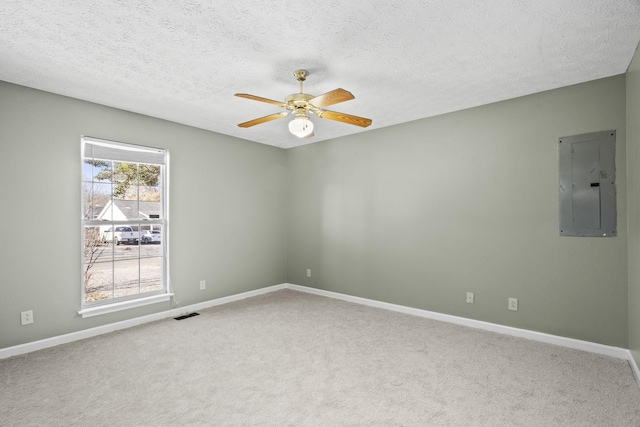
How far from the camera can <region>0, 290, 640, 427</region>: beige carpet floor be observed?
2.06 metres

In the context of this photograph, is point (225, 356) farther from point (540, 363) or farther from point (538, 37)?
point (538, 37)

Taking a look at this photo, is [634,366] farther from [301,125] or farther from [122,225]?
[122,225]

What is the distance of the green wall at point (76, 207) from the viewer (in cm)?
299

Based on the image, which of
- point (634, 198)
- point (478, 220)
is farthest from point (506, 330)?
point (634, 198)

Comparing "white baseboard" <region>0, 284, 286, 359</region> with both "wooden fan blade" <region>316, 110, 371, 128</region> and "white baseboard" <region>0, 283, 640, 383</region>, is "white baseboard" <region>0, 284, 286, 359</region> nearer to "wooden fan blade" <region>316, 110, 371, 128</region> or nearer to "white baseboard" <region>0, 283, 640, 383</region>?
"white baseboard" <region>0, 283, 640, 383</region>

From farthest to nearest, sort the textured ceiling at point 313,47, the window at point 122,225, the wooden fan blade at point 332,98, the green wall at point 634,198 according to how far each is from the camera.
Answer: the window at point 122,225, the green wall at point 634,198, the wooden fan blade at point 332,98, the textured ceiling at point 313,47

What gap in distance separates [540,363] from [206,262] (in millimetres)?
3923

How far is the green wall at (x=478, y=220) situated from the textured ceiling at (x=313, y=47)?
1.16 ft

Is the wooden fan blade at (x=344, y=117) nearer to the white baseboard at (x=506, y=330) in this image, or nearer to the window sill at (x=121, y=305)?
the white baseboard at (x=506, y=330)

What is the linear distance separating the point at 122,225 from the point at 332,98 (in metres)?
2.91

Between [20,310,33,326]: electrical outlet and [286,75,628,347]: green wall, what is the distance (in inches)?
136

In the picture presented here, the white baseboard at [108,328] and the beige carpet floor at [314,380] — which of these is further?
the white baseboard at [108,328]

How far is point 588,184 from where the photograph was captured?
9.86ft

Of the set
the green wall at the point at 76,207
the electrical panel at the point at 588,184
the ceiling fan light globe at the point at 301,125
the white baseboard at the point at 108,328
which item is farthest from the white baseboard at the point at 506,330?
the ceiling fan light globe at the point at 301,125
